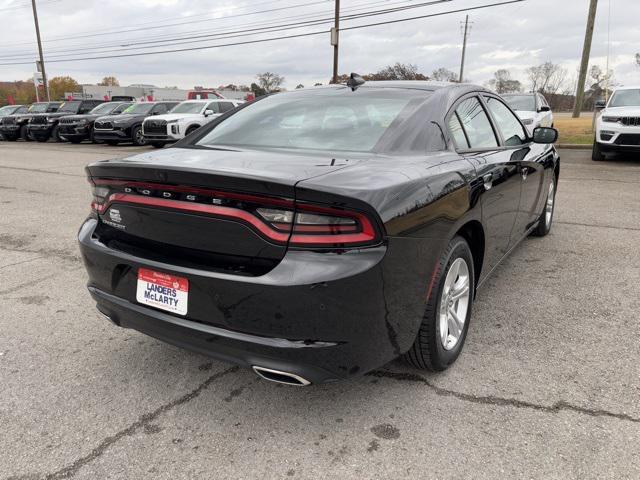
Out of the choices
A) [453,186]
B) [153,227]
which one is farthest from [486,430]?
[153,227]

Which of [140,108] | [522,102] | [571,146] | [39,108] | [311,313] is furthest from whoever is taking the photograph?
[39,108]

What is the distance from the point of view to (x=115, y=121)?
1825 centimetres

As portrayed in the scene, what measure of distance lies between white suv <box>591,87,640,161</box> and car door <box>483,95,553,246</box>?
297 inches

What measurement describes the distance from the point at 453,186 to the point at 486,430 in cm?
115

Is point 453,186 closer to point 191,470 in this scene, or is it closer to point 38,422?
point 191,470

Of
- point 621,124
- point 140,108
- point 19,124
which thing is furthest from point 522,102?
point 19,124

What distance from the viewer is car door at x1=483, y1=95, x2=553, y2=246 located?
3.69 metres

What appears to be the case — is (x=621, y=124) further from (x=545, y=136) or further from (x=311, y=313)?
(x=311, y=313)

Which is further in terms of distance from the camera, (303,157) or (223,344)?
(303,157)

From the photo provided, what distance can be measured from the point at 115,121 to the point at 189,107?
9.20ft

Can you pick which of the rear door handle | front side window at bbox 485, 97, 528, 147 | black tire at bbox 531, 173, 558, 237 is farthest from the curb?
the rear door handle

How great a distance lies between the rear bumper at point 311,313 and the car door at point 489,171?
98 cm

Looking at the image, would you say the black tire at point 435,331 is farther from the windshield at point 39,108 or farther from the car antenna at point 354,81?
the windshield at point 39,108

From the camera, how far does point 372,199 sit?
1.95 metres
